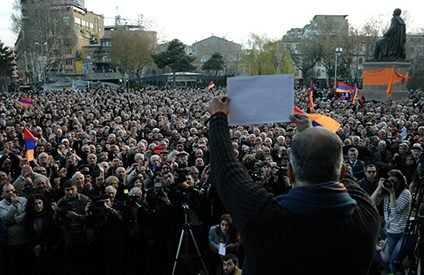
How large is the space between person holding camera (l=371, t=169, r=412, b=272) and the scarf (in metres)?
4.65

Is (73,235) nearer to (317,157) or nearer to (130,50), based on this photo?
(317,157)

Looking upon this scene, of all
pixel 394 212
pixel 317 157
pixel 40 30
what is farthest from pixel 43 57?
pixel 317 157

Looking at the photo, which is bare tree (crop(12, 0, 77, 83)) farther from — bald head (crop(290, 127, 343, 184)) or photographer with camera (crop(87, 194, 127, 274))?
bald head (crop(290, 127, 343, 184))

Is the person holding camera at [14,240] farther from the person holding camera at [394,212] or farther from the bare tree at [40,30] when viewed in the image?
the bare tree at [40,30]

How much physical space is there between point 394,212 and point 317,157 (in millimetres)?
4967

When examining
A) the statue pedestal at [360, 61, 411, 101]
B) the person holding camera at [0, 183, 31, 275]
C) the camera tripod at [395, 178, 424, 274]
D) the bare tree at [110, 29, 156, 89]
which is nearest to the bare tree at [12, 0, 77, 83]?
the bare tree at [110, 29, 156, 89]

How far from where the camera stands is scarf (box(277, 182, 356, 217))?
158 centimetres

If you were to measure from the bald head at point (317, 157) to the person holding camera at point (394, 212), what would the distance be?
4.65 m

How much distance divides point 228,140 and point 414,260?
4609 mm

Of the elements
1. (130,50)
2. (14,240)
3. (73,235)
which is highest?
(130,50)

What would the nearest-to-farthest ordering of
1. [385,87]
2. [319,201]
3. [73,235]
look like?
[319,201]
[73,235]
[385,87]

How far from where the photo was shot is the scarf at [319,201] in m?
1.58

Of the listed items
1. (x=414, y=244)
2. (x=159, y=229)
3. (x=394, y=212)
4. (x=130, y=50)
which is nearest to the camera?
(x=414, y=244)

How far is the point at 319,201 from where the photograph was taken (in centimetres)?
159
